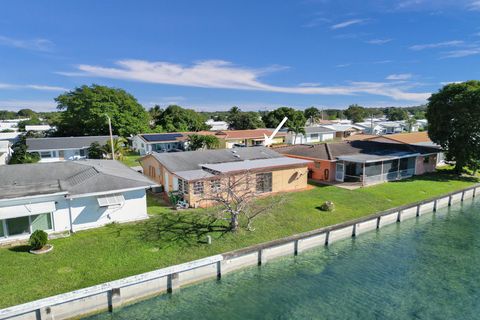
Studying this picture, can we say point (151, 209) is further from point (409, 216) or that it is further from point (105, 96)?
point (105, 96)

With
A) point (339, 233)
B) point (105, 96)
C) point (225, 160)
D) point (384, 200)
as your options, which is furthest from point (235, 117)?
point (339, 233)

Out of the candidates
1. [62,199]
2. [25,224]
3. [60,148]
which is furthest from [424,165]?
[60,148]

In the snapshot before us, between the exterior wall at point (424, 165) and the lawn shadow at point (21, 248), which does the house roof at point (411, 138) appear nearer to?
the exterior wall at point (424, 165)

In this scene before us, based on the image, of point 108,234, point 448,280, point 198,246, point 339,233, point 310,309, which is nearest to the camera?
point 310,309

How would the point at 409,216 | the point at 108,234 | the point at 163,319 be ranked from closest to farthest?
the point at 163,319 < the point at 108,234 < the point at 409,216

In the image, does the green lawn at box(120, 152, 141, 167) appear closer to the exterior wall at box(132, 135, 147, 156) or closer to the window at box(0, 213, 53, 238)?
the exterior wall at box(132, 135, 147, 156)

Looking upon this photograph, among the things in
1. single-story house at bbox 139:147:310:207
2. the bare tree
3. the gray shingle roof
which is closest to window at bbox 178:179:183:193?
single-story house at bbox 139:147:310:207

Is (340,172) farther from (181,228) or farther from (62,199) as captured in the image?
(62,199)
